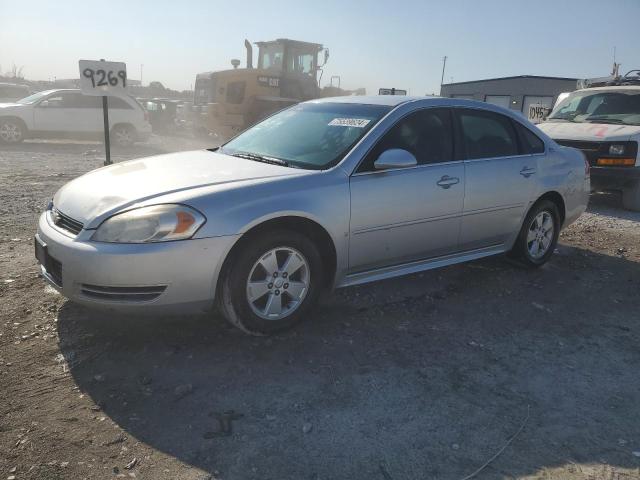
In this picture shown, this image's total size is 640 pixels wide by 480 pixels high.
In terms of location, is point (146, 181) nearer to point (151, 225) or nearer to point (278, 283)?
point (151, 225)

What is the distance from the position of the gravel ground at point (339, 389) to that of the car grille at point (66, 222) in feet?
2.23

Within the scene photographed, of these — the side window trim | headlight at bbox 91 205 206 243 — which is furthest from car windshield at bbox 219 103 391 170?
headlight at bbox 91 205 206 243

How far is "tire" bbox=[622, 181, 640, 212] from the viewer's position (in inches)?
328

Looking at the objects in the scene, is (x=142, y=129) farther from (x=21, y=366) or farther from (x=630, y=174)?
(x=21, y=366)

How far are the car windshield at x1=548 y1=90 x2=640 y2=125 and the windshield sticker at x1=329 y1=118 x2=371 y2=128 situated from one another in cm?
637

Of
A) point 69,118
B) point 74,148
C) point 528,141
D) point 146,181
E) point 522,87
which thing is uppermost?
point 522,87

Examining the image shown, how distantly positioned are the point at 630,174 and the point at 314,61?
10990mm

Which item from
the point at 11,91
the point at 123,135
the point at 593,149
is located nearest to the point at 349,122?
the point at 593,149

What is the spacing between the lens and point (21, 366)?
3.12 metres

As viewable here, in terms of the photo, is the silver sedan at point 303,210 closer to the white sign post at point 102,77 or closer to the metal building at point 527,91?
the white sign post at point 102,77

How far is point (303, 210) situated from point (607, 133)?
6.61m

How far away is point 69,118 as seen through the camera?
15.8 meters

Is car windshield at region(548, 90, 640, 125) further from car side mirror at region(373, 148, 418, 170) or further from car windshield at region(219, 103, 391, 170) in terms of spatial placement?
car side mirror at region(373, 148, 418, 170)

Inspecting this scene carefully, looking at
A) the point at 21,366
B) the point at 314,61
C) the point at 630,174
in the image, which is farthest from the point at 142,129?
the point at 21,366
